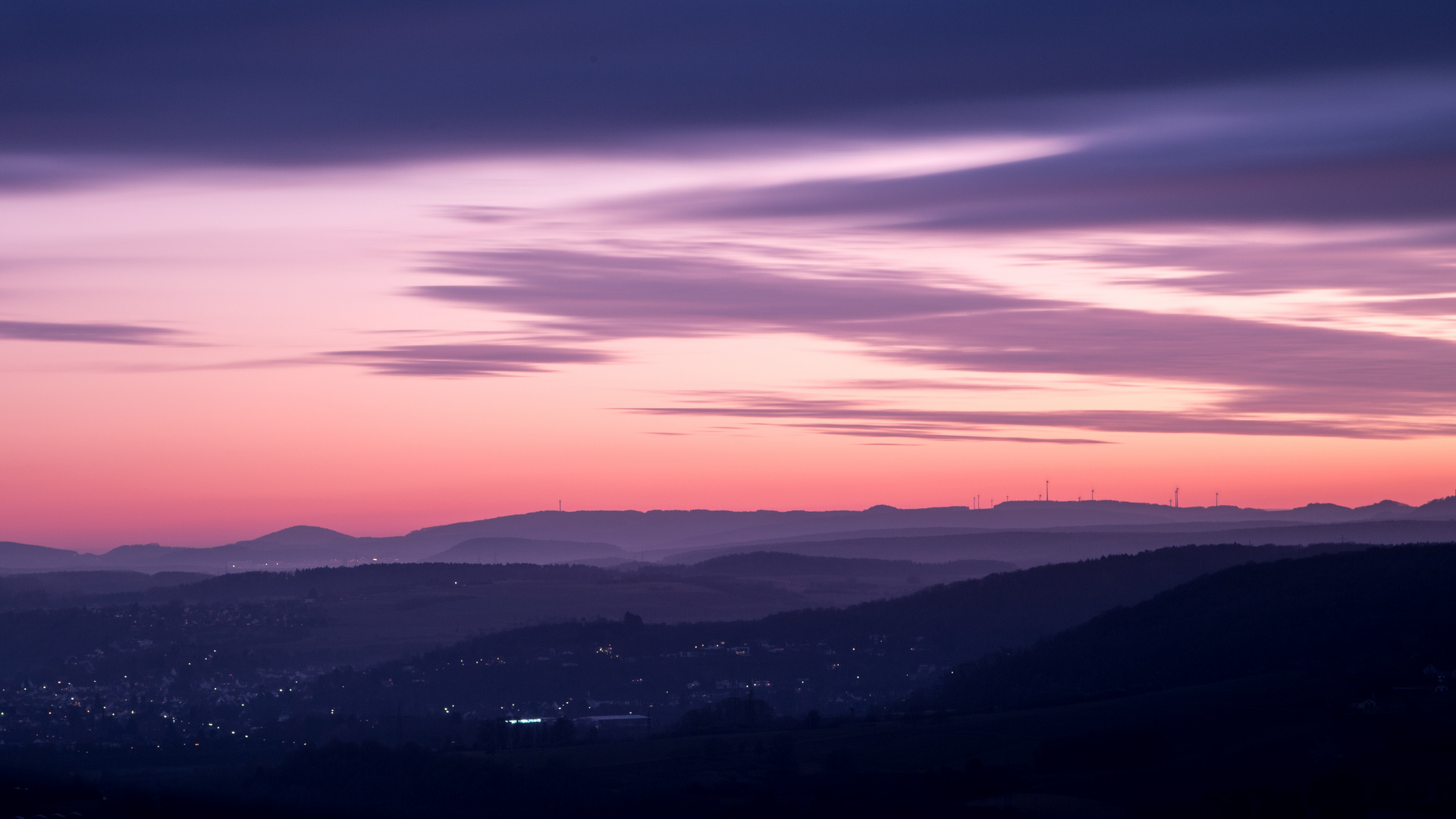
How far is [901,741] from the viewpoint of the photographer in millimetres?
105750

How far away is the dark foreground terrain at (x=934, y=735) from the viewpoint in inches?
3290

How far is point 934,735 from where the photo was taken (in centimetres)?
10762

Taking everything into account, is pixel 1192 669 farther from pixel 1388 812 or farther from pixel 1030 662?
pixel 1388 812

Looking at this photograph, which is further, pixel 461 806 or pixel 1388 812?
pixel 461 806

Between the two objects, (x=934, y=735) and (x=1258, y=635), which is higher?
(x=1258, y=635)

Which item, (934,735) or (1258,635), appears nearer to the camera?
(934,735)

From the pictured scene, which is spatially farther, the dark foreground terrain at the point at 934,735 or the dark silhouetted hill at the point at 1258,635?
the dark silhouetted hill at the point at 1258,635

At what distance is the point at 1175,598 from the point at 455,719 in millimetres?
72610

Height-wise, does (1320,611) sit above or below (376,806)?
above

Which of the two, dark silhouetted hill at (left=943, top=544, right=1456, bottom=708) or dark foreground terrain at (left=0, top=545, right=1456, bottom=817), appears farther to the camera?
dark silhouetted hill at (left=943, top=544, right=1456, bottom=708)

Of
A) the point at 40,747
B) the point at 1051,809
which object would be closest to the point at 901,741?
the point at 1051,809

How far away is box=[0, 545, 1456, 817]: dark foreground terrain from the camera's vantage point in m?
83.6

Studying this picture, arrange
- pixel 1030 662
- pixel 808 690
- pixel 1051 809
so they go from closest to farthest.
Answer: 1. pixel 1051 809
2. pixel 1030 662
3. pixel 808 690

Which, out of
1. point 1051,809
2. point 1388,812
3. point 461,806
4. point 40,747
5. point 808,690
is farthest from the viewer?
point 808,690
